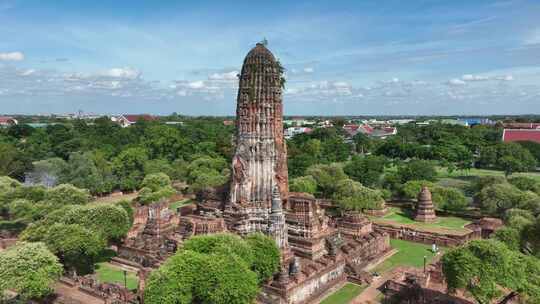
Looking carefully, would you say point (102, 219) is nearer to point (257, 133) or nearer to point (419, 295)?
point (257, 133)

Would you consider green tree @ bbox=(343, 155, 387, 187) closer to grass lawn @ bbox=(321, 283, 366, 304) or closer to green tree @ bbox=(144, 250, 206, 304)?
grass lawn @ bbox=(321, 283, 366, 304)

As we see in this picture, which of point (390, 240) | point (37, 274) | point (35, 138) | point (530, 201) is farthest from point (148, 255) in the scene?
point (35, 138)

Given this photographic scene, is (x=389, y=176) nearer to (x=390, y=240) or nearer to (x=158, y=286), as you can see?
(x=390, y=240)

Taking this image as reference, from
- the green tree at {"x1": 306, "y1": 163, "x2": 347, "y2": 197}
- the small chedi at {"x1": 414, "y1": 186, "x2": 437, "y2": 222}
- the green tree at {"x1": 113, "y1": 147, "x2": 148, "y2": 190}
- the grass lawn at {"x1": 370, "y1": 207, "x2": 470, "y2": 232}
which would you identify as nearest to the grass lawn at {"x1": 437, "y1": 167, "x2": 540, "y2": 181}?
the green tree at {"x1": 306, "y1": 163, "x2": 347, "y2": 197}

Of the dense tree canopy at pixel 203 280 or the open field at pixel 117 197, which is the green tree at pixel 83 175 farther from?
the dense tree canopy at pixel 203 280

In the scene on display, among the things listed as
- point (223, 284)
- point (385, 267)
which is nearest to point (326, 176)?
point (385, 267)

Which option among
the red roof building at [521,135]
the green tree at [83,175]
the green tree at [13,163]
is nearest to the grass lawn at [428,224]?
the green tree at [83,175]

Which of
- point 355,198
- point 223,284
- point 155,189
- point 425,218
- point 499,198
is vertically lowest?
point 425,218
